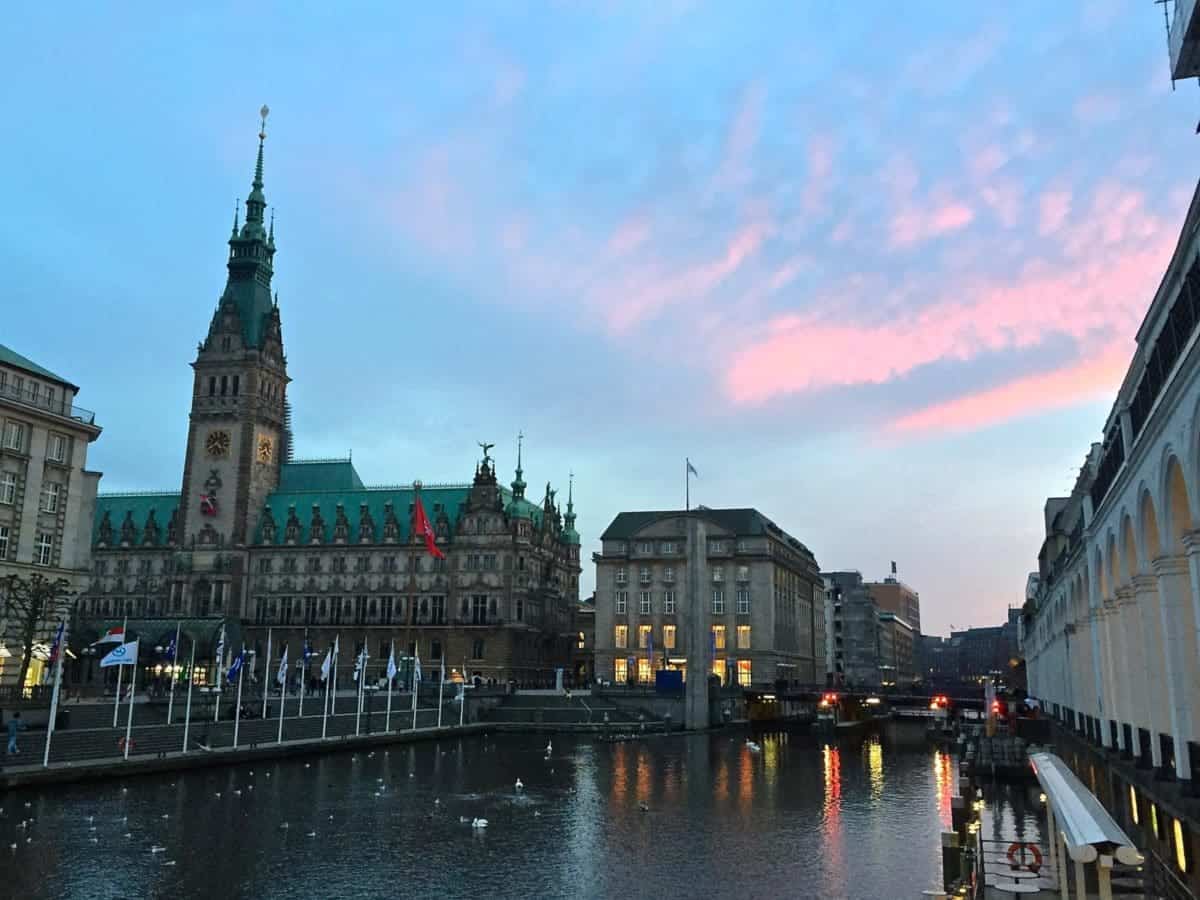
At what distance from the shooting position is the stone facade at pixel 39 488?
7744 centimetres

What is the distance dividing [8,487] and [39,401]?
24.8ft

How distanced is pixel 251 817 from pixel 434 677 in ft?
351

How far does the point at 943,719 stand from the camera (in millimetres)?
143000

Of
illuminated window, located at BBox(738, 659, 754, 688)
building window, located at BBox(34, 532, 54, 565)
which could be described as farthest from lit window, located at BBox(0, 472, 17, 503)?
illuminated window, located at BBox(738, 659, 754, 688)

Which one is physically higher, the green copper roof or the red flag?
the green copper roof

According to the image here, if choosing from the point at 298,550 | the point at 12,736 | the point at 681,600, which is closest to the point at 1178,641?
the point at 12,736

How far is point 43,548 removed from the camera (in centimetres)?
8125

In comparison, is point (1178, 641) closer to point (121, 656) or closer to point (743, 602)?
point (121, 656)

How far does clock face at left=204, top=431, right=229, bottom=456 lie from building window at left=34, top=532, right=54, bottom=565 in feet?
288

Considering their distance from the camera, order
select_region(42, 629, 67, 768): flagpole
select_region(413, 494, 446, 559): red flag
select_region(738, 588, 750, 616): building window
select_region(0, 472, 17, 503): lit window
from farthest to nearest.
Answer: select_region(738, 588, 750, 616): building window → select_region(413, 494, 446, 559): red flag → select_region(0, 472, 17, 503): lit window → select_region(42, 629, 67, 768): flagpole

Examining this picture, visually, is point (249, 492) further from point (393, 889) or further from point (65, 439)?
point (393, 889)

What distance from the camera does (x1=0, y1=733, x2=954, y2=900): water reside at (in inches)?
1443

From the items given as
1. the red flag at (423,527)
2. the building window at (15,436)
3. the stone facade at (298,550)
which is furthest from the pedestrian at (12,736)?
the stone facade at (298,550)

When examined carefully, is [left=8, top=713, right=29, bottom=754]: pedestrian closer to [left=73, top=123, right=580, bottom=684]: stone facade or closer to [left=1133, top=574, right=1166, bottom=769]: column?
[left=1133, top=574, right=1166, bottom=769]: column
